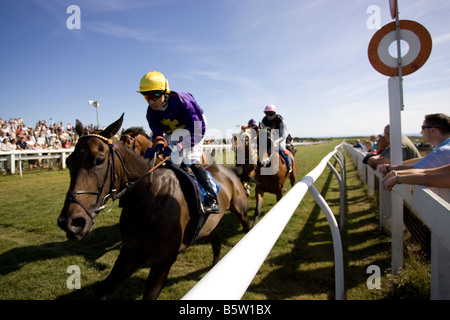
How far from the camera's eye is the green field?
2613 mm

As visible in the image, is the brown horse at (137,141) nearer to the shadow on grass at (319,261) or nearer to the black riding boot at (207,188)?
the black riding boot at (207,188)

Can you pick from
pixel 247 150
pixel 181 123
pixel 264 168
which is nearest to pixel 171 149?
pixel 181 123

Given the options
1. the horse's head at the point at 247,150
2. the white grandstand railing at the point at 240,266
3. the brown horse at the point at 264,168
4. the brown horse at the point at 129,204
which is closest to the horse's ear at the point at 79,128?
the brown horse at the point at 129,204

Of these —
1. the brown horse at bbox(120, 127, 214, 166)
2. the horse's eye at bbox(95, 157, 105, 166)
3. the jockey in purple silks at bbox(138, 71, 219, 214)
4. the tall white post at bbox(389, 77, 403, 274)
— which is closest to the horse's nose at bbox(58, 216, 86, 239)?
the horse's eye at bbox(95, 157, 105, 166)

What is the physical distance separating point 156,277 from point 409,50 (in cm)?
299

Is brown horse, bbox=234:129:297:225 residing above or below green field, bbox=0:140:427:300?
above

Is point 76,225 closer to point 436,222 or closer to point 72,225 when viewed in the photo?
point 72,225

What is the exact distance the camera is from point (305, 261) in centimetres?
325

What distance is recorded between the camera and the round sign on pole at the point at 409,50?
2148 millimetres

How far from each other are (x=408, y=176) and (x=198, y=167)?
1941 mm

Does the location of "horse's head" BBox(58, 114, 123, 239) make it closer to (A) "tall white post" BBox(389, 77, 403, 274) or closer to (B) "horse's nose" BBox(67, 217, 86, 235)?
(B) "horse's nose" BBox(67, 217, 86, 235)

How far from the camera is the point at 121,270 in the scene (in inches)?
80.5

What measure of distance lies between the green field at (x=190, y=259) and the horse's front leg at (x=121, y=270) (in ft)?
2.48
